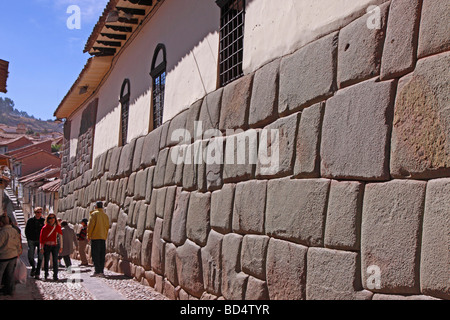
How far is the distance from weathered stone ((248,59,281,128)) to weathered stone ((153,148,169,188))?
3.09m

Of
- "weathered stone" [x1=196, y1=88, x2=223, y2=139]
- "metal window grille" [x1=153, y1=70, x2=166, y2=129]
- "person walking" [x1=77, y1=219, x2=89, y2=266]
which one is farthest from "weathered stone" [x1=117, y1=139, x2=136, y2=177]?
"weathered stone" [x1=196, y1=88, x2=223, y2=139]

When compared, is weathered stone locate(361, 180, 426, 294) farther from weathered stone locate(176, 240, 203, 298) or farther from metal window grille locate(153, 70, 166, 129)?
metal window grille locate(153, 70, 166, 129)

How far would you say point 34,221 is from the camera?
33.9 ft

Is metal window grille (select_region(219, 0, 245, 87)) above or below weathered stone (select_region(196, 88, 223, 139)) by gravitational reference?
above

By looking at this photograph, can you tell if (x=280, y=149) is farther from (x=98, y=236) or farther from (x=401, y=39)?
(x=98, y=236)

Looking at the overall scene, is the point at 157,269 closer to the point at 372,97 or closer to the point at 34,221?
the point at 34,221

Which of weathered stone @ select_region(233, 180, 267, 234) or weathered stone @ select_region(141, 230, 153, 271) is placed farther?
weathered stone @ select_region(141, 230, 153, 271)

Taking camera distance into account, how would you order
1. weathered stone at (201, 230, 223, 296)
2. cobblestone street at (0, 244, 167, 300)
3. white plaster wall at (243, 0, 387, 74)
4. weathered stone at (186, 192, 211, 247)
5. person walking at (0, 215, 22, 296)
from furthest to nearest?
person walking at (0, 215, 22, 296)
cobblestone street at (0, 244, 167, 300)
weathered stone at (186, 192, 211, 247)
weathered stone at (201, 230, 223, 296)
white plaster wall at (243, 0, 387, 74)

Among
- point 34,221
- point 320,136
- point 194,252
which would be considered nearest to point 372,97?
point 320,136

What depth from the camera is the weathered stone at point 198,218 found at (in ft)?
20.0

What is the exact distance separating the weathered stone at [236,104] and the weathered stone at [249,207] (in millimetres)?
682

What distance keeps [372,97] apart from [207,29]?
13.6 feet

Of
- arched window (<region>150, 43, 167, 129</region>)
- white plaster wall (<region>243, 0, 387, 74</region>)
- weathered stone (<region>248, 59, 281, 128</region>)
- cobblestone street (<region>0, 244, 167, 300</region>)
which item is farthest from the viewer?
arched window (<region>150, 43, 167, 129</region>)

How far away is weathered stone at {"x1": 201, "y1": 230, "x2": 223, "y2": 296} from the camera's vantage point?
18.6 ft
